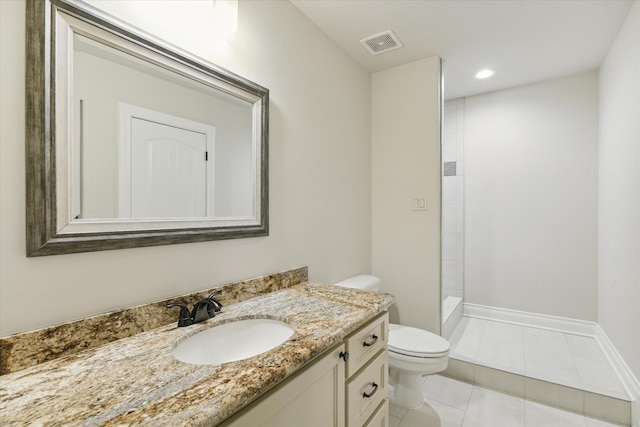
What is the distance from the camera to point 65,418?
1.81ft

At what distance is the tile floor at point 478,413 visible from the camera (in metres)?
1.70

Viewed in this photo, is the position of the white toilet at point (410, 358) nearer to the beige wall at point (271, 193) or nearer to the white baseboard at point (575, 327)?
the beige wall at point (271, 193)

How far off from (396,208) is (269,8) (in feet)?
5.21

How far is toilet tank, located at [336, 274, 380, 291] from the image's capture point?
78.9 inches

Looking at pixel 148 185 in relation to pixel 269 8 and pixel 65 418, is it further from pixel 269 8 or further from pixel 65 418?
pixel 269 8

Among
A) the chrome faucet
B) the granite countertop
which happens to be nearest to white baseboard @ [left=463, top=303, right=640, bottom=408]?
the granite countertop

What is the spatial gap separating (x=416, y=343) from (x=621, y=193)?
5.47 ft

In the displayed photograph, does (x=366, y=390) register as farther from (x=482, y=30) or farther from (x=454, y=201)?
(x=454, y=201)

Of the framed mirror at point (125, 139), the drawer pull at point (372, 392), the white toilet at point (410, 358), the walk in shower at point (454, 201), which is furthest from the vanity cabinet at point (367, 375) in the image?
the walk in shower at point (454, 201)

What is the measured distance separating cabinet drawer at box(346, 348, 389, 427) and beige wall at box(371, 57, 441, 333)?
1040 millimetres

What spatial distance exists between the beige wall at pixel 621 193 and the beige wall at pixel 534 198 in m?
0.15

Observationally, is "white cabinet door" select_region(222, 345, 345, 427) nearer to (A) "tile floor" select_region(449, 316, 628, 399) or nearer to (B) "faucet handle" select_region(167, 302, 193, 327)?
(B) "faucet handle" select_region(167, 302, 193, 327)

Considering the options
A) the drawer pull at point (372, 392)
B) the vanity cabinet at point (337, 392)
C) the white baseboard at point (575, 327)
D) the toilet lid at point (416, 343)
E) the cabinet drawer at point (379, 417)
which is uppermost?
the vanity cabinet at point (337, 392)

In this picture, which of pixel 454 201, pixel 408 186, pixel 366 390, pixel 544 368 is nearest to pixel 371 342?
pixel 366 390
